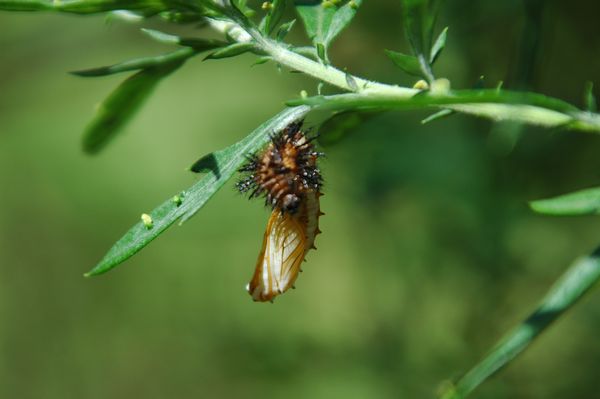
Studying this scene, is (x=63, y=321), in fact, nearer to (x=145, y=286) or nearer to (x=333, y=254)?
(x=145, y=286)

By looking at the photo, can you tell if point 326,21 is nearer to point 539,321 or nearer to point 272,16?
point 272,16

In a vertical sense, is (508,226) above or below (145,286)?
above

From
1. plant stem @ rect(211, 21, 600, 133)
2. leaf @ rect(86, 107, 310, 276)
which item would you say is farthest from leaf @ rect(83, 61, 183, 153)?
leaf @ rect(86, 107, 310, 276)

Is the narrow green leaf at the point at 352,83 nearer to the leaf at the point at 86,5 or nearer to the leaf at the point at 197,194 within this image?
the leaf at the point at 197,194

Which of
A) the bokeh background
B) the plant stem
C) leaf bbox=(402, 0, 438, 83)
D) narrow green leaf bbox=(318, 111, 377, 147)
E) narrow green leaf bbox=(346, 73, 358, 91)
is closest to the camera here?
the plant stem

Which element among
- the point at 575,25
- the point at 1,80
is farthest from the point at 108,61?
the point at 575,25

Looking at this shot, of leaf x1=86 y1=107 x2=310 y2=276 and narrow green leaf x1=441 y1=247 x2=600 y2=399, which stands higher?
leaf x1=86 y1=107 x2=310 y2=276

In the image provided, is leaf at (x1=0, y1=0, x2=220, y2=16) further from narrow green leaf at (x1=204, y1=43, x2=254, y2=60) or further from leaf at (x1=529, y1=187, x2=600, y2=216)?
leaf at (x1=529, y1=187, x2=600, y2=216)
